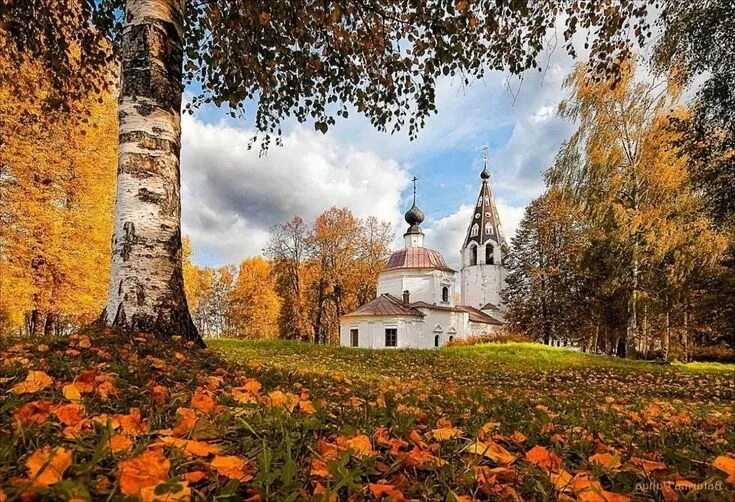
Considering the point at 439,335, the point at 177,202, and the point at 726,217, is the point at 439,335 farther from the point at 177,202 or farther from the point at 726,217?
the point at 177,202

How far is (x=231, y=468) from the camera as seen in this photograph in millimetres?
1053

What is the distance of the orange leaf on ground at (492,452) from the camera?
134cm

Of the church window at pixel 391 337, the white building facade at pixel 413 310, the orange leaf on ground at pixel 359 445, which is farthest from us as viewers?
the church window at pixel 391 337

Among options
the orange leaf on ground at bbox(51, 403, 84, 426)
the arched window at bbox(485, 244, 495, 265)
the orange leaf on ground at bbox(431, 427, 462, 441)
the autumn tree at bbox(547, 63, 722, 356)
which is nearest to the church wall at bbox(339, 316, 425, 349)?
the arched window at bbox(485, 244, 495, 265)

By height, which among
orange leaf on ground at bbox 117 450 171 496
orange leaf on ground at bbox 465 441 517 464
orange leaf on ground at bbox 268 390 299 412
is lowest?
orange leaf on ground at bbox 465 441 517 464

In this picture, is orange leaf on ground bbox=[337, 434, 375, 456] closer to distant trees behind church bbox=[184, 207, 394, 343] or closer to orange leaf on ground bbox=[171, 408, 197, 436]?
orange leaf on ground bbox=[171, 408, 197, 436]

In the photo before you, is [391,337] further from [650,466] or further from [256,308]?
[650,466]

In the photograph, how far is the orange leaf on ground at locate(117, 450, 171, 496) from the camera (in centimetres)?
88

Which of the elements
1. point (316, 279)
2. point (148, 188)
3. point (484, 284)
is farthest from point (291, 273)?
point (148, 188)

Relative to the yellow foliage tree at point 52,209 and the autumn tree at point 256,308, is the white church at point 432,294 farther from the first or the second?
the yellow foliage tree at point 52,209

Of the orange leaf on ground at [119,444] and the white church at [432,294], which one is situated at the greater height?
the white church at [432,294]

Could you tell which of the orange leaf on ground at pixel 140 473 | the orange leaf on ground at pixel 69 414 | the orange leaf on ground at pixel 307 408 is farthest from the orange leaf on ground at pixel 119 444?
the orange leaf on ground at pixel 307 408

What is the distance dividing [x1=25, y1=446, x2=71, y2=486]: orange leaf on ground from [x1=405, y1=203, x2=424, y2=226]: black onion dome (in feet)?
121

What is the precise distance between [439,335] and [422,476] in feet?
111
